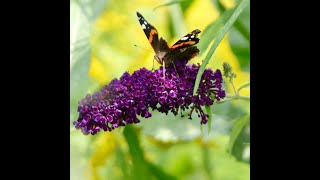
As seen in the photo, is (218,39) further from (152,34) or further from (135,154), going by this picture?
(135,154)

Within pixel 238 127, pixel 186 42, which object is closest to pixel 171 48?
pixel 186 42

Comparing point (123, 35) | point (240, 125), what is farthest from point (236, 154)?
point (123, 35)

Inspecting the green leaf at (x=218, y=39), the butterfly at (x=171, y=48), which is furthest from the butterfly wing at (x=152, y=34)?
the green leaf at (x=218, y=39)

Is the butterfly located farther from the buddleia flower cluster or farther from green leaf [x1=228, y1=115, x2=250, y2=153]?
green leaf [x1=228, y1=115, x2=250, y2=153]

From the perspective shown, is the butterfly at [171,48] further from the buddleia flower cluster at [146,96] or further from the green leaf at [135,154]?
the green leaf at [135,154]
